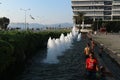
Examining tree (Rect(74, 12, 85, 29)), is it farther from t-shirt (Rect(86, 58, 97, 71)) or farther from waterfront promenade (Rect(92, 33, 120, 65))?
t-shirt (Rect(86, 58, 97, 71))

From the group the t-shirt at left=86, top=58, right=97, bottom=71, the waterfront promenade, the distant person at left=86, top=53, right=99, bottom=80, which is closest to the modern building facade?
the waterfront promenade

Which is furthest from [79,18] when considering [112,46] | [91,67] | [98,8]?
[91,67]

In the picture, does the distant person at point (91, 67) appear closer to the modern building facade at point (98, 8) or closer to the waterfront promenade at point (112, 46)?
the waterfront promenade at point (112, 46)

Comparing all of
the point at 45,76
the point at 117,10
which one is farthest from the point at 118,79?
the point at 117,10

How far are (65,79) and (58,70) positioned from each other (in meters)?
3.55

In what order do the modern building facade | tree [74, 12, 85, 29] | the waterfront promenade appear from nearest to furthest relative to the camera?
the waterfront promenade, tree [74, 12, 85, 29], the modern building facade

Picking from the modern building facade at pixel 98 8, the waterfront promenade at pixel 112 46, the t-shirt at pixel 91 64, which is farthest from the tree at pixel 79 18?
the t-shirt at pixel 91 64

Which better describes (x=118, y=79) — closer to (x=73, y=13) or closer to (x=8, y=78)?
(x=8, y=78)

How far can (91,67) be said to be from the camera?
16656 mm

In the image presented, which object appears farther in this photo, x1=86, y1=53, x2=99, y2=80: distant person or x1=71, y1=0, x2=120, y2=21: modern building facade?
x1=71, y1=0, x2=120, y2=21: modern building facade

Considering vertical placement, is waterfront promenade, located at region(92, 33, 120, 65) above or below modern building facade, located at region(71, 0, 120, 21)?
below

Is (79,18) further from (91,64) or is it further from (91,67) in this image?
(91,64)

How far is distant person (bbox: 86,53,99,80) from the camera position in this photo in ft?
54.1

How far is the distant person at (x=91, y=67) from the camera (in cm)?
1650
